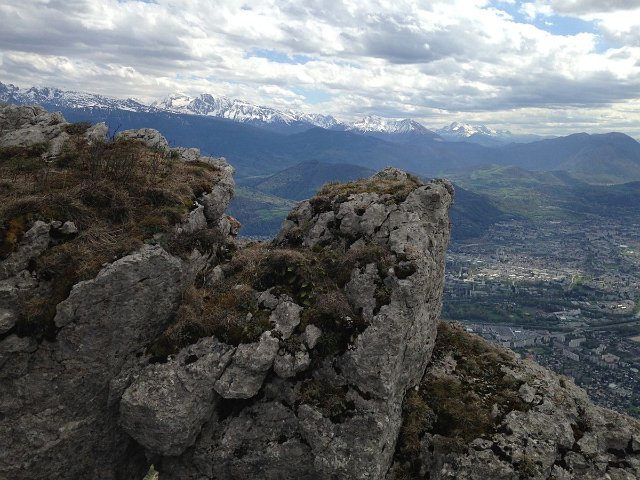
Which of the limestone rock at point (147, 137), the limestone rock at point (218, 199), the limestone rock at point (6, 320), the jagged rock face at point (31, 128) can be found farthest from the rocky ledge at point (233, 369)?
the limestone rock at point (147, 137)

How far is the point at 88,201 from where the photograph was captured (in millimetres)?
21891

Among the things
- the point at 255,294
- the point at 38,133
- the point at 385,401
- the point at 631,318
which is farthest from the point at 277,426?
the point at 631,318

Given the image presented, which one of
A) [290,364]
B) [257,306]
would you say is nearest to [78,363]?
[257,306]

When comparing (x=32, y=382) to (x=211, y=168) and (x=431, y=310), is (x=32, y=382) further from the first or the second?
(x=431, y=310)

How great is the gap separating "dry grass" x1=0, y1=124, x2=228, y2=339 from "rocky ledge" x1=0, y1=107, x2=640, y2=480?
0.35 ft

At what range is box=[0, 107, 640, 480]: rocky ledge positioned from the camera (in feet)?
57.2

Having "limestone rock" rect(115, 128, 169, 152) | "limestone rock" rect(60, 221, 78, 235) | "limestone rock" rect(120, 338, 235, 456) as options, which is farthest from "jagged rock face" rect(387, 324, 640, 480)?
"limestone rock" rect(115, 128, 169, 152)

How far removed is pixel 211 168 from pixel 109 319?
1454 cm

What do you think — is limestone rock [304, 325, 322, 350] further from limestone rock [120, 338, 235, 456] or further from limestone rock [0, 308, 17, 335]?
limestone rock [0, 308, 17, 335]

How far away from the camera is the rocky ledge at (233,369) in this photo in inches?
687

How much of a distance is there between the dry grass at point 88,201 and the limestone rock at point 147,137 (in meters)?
1.79

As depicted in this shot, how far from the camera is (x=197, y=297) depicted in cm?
2025

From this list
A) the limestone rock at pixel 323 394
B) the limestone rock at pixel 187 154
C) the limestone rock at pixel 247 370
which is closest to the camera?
the limestone rock at pixel 323 394

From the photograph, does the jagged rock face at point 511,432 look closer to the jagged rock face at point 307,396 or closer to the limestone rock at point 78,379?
the jagged rock face at point 307,396
